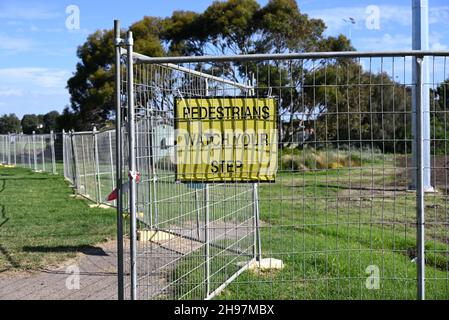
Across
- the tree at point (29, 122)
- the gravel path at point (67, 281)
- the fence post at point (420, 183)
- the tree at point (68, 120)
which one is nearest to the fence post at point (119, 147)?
the gravel path at point (67, 281)

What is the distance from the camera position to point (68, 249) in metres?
8.86

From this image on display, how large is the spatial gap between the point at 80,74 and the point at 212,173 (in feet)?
139

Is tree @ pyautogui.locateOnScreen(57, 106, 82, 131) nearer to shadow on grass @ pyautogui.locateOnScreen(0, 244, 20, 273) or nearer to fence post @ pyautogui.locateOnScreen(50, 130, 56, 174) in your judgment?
fence post @ pyautogui.locateOnScreen(50, 130, 56, 174)

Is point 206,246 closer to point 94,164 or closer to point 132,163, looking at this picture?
point 132,163

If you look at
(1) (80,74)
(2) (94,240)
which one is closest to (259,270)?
(2) (94,240)

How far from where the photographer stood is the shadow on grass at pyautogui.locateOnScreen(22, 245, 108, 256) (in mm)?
8680

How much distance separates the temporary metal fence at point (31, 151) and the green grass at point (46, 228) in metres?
11.2

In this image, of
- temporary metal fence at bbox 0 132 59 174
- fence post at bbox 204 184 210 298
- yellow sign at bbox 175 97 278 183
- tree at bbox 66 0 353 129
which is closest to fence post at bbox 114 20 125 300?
yellow sign at bbox 175 97 278 183

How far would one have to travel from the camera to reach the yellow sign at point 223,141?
189 inches

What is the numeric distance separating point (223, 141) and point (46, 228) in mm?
7185

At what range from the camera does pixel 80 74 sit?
4519cm

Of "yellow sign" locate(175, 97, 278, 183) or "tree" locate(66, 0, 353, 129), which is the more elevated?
"tree" locate(66, 0, 353, 129)

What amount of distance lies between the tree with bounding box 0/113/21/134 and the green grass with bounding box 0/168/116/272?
67.9 meters
